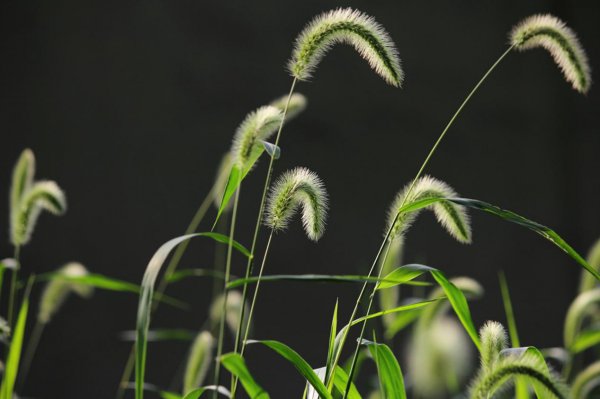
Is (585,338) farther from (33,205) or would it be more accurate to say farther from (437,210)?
(33,205)

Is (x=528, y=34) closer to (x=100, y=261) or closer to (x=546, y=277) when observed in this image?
(x=100, y=261)

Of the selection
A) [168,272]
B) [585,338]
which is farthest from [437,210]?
[168,272]

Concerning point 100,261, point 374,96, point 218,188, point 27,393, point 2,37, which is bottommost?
point 27,393

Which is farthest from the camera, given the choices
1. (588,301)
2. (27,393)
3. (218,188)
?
(27,393)

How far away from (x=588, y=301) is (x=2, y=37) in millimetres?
2014

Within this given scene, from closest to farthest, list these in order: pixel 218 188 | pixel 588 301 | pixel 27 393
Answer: pixel 588 301 → pixel 218 188 → pixel 27 393

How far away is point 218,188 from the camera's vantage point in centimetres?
131

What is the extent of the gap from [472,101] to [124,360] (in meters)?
1.67

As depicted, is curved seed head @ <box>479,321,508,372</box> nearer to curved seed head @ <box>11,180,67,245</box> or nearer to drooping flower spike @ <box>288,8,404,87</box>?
drooping flower spike @ <box>288,8,404,87</box>

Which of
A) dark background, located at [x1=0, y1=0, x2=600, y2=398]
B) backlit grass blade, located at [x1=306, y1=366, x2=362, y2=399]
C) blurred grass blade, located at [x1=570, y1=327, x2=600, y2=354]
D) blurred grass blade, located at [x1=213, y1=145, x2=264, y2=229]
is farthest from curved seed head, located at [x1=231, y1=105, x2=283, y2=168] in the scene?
dark background, located at [x1=0, y1=0, x2=600, y2=398]

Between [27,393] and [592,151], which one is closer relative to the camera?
[27,393]

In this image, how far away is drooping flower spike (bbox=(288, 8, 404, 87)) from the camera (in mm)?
881

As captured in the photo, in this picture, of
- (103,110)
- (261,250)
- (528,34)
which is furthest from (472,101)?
(528,34)

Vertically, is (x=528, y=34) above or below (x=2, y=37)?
below
